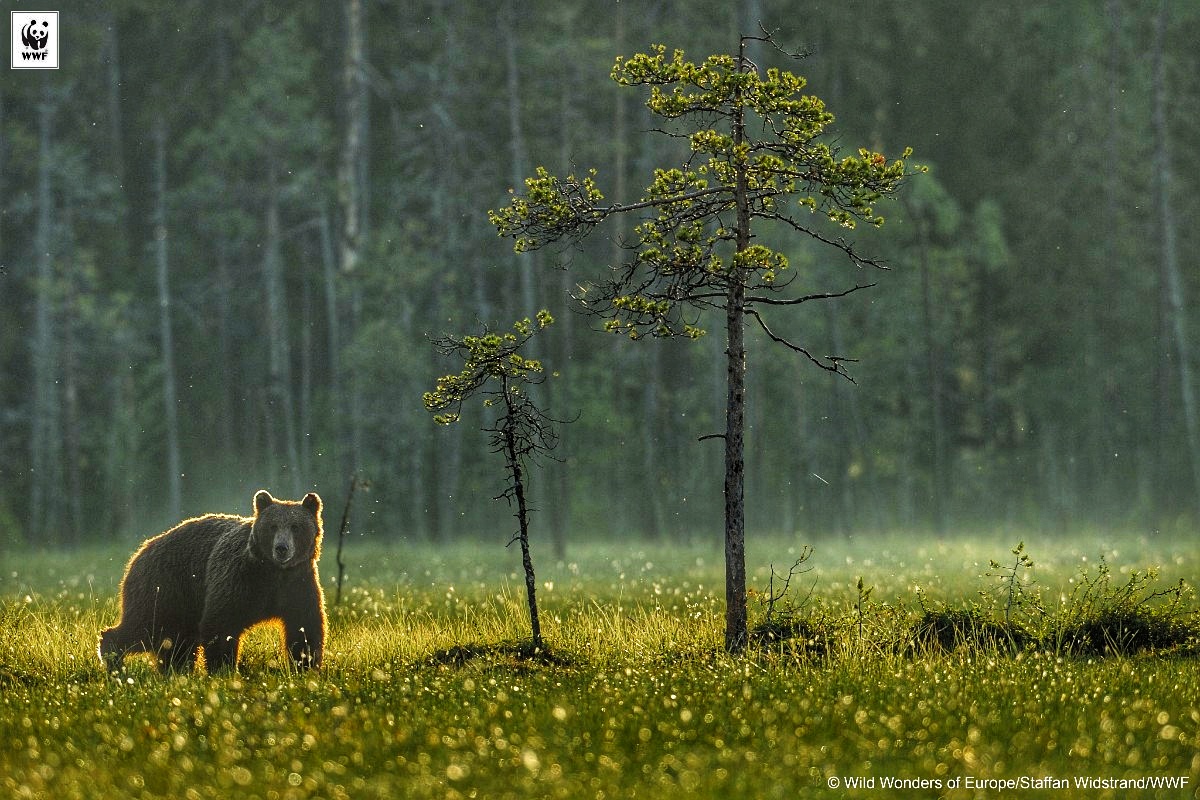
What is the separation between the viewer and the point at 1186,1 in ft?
132

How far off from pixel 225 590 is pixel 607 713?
4429mm

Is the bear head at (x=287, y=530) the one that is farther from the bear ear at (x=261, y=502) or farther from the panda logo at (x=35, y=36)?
the panda logo at (x=35, y=36)

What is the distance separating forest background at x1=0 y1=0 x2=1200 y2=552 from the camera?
37.8m

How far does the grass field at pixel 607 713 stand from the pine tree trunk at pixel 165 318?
22.1 meters

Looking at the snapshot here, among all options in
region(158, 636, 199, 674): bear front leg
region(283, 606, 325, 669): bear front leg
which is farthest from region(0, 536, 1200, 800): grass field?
region(158, 636, 199, 674): bear front leg

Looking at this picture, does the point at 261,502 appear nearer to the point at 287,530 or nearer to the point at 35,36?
the point at 287,530

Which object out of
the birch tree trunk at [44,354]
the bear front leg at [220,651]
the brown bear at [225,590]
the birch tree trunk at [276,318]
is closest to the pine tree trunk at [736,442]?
the brown bear at [225,590]

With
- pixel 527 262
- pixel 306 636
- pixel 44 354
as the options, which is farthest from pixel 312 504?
pixel 44 354

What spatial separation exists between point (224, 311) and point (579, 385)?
1139 centimetres

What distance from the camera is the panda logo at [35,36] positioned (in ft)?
99.3

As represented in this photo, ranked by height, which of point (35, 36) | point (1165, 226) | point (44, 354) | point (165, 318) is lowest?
point (44, 354)

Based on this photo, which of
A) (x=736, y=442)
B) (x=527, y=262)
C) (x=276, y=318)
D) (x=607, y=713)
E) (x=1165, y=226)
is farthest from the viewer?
(x=276, y=318)

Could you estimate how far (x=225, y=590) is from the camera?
13.1 meters

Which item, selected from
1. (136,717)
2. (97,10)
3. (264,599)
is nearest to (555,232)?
(264,599)
